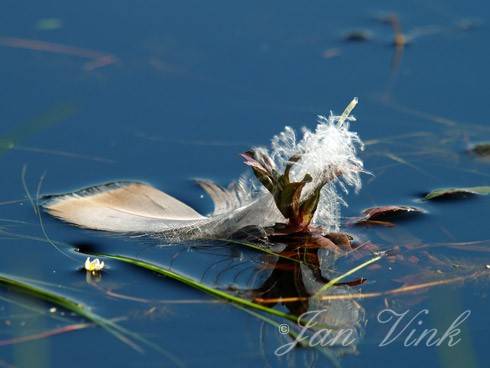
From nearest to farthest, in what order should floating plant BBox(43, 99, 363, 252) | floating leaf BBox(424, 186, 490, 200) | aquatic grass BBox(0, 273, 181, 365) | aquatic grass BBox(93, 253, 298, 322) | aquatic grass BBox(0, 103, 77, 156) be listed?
aquatic grass BBox(0, 273, 181, 365), aquatic grass BBox(93, 253, 298, 322), floating plant BBox(43, 99, 363, 252), floating leaf BBox(424, 186, 490, 200), aquatic grass BBox(0, 103, 77, 156)

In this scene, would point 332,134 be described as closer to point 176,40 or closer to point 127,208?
point 127,208

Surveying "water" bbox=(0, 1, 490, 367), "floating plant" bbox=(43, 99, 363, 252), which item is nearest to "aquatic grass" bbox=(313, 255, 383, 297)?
"water" bbox=(0, 1, 490, 367)

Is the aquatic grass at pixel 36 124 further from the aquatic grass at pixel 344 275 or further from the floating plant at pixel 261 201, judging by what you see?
the aquatic grass at pixel 344 275

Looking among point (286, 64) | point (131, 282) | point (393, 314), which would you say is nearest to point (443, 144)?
point (286, 64)

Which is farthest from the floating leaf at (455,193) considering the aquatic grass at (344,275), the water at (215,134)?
the aquatic grass at (344,275)

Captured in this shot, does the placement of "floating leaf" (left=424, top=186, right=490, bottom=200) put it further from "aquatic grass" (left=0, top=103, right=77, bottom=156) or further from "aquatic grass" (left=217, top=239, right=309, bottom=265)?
"aquatic grass" (left=0, top=103, right=77, bottom=156)

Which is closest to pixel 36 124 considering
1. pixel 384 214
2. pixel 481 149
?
pixel 384 214

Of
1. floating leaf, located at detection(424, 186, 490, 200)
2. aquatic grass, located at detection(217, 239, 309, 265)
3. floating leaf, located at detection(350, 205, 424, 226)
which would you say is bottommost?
aquatic grass, located at detection(217, 239, 309, 265)
